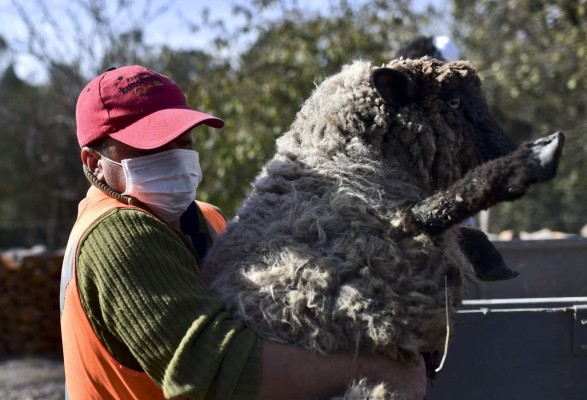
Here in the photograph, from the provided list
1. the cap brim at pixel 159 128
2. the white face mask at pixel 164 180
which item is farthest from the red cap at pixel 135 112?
the white face mask at pixel 164 180

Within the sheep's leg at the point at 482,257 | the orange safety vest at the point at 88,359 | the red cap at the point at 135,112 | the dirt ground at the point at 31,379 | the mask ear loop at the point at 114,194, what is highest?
the red cap at the point at 135,112

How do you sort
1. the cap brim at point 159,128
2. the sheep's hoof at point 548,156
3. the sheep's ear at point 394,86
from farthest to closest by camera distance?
the sheep's ear at point 394,86 → the cap brim at point 159,128 → the sheep's hoof at point 548,156

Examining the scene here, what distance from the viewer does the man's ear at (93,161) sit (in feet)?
8.25

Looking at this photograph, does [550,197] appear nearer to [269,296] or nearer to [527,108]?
[527,108]

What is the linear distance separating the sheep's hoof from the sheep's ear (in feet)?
1.94

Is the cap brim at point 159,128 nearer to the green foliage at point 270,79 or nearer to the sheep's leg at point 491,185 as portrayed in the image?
the sheep's leg at point 491,185

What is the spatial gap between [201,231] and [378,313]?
86cm

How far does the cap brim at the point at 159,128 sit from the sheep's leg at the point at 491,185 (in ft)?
2.36

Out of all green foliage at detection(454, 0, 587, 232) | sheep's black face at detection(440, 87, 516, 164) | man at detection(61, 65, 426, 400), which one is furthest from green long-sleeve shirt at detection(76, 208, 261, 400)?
green foliage at detection(454, 0, 587, 232)

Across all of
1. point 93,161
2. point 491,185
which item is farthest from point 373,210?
point 93,161

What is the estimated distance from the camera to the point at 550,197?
15.9m

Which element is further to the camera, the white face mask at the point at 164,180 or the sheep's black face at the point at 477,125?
the sheep's black face at the point at 477,125

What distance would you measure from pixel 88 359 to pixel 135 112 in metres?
0.76

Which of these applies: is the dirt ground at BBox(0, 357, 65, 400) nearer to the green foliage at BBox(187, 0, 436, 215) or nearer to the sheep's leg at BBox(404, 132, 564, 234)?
the green foliage at BBox(187, 0, 436, 215)
